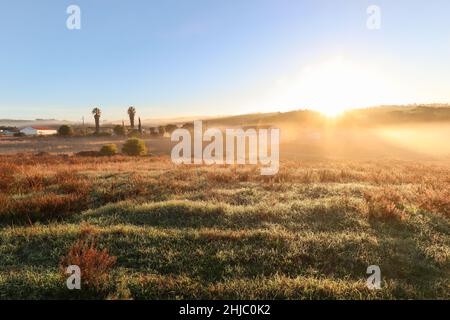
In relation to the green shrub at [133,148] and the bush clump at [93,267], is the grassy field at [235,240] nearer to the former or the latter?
the bush clump at [93,267]

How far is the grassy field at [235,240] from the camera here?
5980 mm

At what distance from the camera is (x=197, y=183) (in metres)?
16.1

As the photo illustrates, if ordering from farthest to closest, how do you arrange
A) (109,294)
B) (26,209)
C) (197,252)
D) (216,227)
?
(26,209) → (216,227) → (197,252) → (109,294)

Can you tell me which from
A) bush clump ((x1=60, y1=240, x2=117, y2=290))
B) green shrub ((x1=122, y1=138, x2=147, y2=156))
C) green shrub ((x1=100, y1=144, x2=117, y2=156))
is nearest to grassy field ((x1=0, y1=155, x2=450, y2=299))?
bush clump ((x1=60, y1=240, x2=117, y2=290))

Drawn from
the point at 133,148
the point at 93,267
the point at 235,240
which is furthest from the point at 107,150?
the point at 93,267

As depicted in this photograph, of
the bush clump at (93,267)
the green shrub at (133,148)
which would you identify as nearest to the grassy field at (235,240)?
the bush clump at (93,267)

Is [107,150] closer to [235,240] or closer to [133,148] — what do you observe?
[133,148]

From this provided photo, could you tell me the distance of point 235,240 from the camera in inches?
323
